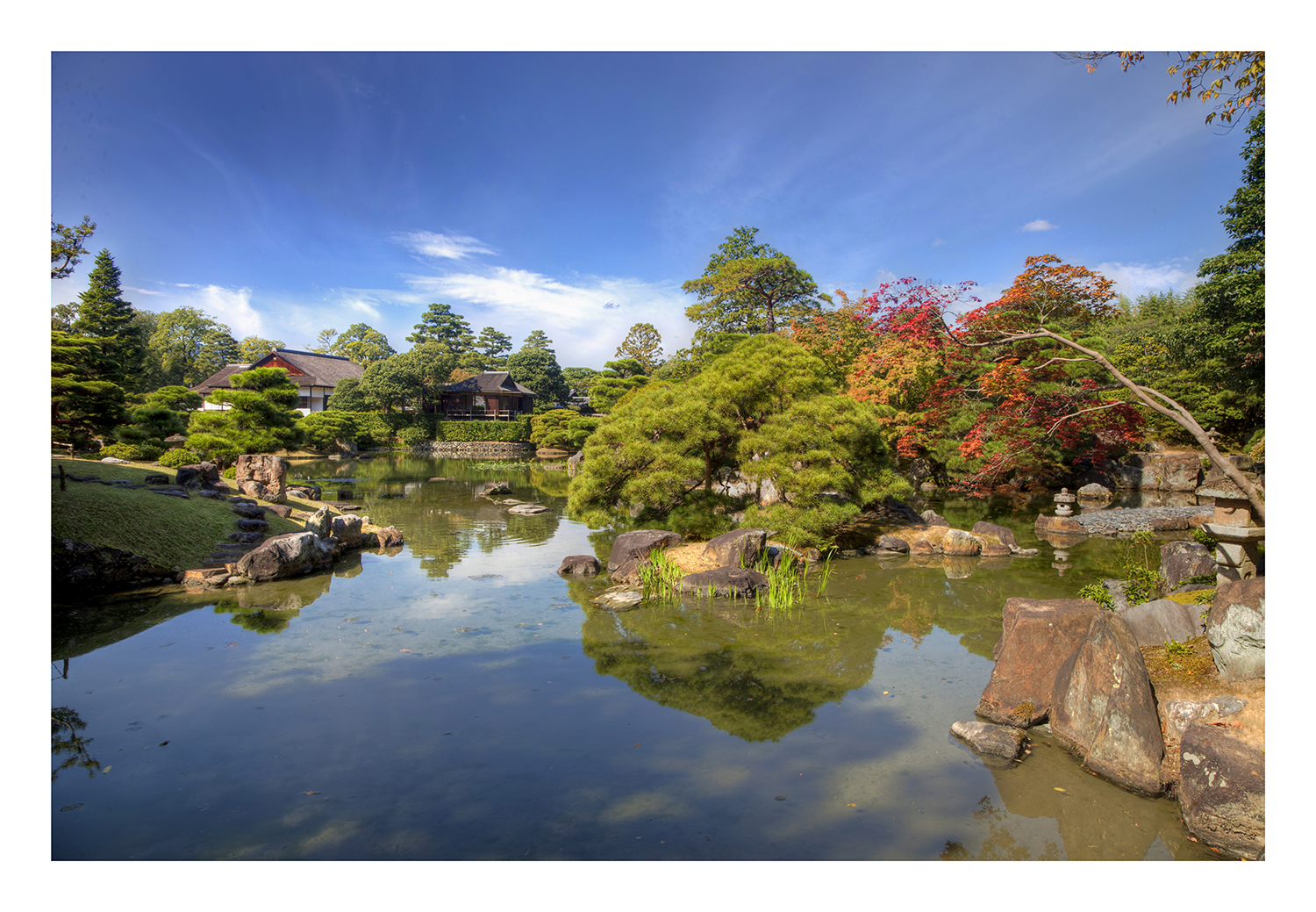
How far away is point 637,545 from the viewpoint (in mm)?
10727

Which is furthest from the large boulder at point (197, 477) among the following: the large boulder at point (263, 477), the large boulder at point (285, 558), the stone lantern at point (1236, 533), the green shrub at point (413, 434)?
the green shrub at point (413, 434)

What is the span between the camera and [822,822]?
4008 mm

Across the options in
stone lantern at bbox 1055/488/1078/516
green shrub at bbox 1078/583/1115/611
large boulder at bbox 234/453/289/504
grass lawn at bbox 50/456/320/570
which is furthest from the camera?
stone lantern at bbox 1055/488/1078/516

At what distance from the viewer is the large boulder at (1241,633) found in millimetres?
4453

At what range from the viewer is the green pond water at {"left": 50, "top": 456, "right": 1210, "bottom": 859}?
3.88 m

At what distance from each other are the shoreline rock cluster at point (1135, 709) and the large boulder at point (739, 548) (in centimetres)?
495

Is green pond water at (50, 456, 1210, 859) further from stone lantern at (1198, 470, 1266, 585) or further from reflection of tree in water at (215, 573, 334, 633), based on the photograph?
stone lantern at (1198, 470, 1266, 585)

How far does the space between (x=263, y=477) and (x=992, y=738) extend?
16262 mm

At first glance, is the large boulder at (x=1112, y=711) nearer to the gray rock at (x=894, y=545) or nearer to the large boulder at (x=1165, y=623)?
the large boulder at (x=1165, y=623)

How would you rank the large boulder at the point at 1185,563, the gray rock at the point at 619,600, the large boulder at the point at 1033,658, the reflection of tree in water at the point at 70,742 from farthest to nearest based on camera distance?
1. the gray rock at the point at 619,600
2. the large boulder at the point at 1185,563
3. the large boulder at the point at 1033,658
4. the reflection of tree in water at the point at 70,742

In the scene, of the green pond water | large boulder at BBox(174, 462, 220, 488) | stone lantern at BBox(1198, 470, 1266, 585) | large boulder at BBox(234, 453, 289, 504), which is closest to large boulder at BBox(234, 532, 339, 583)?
the green pond water

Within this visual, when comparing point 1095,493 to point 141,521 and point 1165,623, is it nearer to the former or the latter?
point 1165,623

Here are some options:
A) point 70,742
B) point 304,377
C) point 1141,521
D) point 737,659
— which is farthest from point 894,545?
point 304,377

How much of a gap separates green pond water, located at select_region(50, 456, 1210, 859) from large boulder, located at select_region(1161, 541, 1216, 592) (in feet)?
7.34
